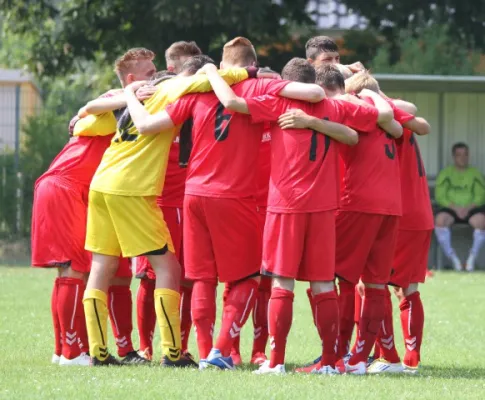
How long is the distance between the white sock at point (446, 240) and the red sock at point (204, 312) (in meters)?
11.3

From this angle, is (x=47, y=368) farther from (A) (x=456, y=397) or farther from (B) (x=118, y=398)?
(A) (x=456, y=397)

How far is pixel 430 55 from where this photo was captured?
75.6 feet

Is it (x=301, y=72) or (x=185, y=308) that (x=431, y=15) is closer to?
(x=185, y=308)

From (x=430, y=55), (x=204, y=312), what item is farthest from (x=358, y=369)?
(x=430, y=55)

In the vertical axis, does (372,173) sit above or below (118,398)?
above

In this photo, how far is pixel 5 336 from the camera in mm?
10734

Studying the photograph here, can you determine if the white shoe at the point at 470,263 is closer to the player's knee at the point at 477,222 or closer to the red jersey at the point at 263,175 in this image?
the player's knee at the point at 477,222

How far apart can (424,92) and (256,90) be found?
12.5m

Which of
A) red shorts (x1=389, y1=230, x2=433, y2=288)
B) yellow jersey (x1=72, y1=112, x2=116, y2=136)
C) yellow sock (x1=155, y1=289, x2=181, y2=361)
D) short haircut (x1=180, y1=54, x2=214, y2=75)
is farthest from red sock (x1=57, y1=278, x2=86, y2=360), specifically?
Answer: red shorts (x1=389, y1=230, x2=433, y2=288)

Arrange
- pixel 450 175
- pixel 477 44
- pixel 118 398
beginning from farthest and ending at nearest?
pixel 477 44, pixel 450 175, pixel 118 398

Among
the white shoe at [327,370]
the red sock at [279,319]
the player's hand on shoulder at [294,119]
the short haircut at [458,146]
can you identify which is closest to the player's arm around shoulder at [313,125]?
the player's hand on shoulder at [294,119]

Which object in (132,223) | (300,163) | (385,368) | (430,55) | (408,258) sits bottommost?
(385,368)

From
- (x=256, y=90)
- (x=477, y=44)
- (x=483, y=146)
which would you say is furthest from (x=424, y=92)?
(x=256, y=90)

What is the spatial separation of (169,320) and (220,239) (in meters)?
0.64
